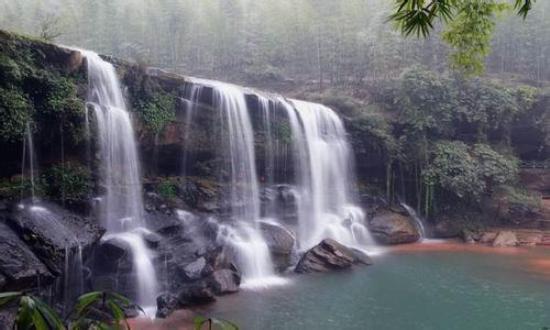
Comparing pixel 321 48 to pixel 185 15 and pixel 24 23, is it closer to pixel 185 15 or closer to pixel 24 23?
pixel 185 15

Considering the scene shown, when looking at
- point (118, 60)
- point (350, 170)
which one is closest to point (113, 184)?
point (118, 60)

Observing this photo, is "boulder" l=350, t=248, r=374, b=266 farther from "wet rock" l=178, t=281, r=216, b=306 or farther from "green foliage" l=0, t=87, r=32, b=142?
"green foliage" l=0, t=87, r=32, b=142

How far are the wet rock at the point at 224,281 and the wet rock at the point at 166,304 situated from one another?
3.95 feet

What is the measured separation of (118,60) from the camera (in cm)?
1454

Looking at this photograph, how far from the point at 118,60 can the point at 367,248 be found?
11.5m

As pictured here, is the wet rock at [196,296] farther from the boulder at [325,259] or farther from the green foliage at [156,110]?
the green foliage at [156,110]

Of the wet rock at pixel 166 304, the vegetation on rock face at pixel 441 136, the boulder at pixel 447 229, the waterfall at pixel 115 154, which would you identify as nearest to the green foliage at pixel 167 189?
the waterfall at pixel 115 154

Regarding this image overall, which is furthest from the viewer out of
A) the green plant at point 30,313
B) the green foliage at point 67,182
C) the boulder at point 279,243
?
the boulder at point 279,243

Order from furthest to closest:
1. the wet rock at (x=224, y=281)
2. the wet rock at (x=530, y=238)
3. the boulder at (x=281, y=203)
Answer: the wet rock at (x=530, y=238) < the boulder at (x=281, y=203) < the wet rock at (x=224, y=281)

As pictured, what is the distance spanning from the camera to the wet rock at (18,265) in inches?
323

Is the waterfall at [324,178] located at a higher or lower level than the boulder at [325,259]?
higher

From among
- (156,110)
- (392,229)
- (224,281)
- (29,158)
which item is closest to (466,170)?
(392,229)

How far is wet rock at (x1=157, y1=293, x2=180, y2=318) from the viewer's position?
9945mm

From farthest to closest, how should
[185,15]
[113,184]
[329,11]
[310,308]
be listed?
1. [329,11]
2. [185,15]
3. [113,184]
4. [310,308]
